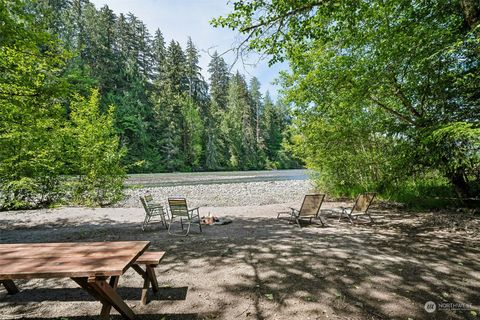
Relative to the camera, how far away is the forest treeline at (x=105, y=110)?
562 cm

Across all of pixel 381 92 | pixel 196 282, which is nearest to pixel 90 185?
pixel 196 282

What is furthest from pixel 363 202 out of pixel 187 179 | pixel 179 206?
pixel 187 179

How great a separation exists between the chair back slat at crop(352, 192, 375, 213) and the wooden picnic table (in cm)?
610

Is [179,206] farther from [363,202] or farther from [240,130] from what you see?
[240,130]

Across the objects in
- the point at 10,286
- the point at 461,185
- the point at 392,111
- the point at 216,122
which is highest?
the point at 216,122

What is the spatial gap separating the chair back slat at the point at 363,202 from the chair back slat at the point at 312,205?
1075mm

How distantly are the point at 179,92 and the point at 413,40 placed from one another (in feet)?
129

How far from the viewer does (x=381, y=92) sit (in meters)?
7.11

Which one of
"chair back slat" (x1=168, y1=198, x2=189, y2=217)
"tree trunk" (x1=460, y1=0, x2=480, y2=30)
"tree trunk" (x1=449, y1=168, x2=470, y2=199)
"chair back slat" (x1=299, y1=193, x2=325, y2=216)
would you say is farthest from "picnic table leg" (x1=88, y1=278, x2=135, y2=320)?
"tree trunk" (x1=449, y1=168, x2=470, y2=199)

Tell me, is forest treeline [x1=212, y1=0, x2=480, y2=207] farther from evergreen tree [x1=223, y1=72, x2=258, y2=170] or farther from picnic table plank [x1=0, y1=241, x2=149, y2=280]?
evergreen tree [x1=223, y1=72, x2=258, y2=170]

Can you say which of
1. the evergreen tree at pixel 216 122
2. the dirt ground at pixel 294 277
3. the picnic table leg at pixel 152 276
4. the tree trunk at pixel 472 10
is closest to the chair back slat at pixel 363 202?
→ the dirt ground at pixel 294 277

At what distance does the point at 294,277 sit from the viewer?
10.7 ft

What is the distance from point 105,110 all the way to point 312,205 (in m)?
31.4

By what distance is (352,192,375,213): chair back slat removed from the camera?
671 cm
